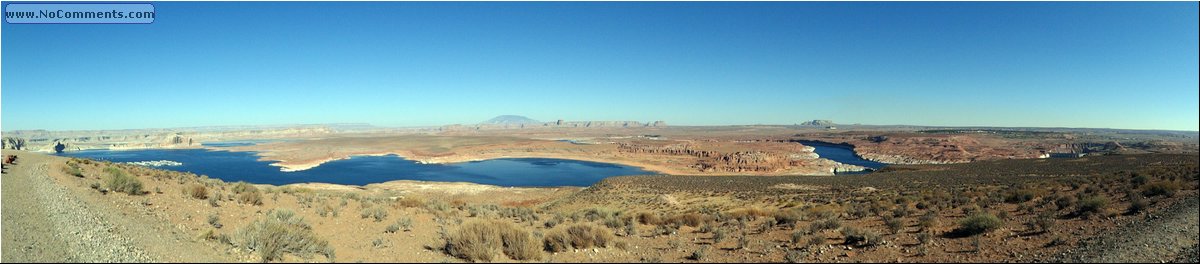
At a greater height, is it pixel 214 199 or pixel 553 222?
pixel 214 199

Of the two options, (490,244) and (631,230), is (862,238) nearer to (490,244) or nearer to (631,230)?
(631,230)

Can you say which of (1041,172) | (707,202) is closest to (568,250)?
(707,202)

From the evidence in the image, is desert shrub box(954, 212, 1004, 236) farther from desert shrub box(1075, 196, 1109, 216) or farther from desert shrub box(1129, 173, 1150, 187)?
desert shrub box(1129, 173, 1150, 187)

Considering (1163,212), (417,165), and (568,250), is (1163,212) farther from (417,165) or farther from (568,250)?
(417,165)

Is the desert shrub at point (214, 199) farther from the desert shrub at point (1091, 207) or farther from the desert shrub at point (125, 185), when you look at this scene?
the desert shrub at point (1091, 207)

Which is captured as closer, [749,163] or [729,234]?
[729,234]

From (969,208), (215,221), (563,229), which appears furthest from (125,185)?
(969,208)

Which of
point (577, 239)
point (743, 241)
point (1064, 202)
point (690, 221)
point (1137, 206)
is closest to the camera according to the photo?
point (577, 239)
